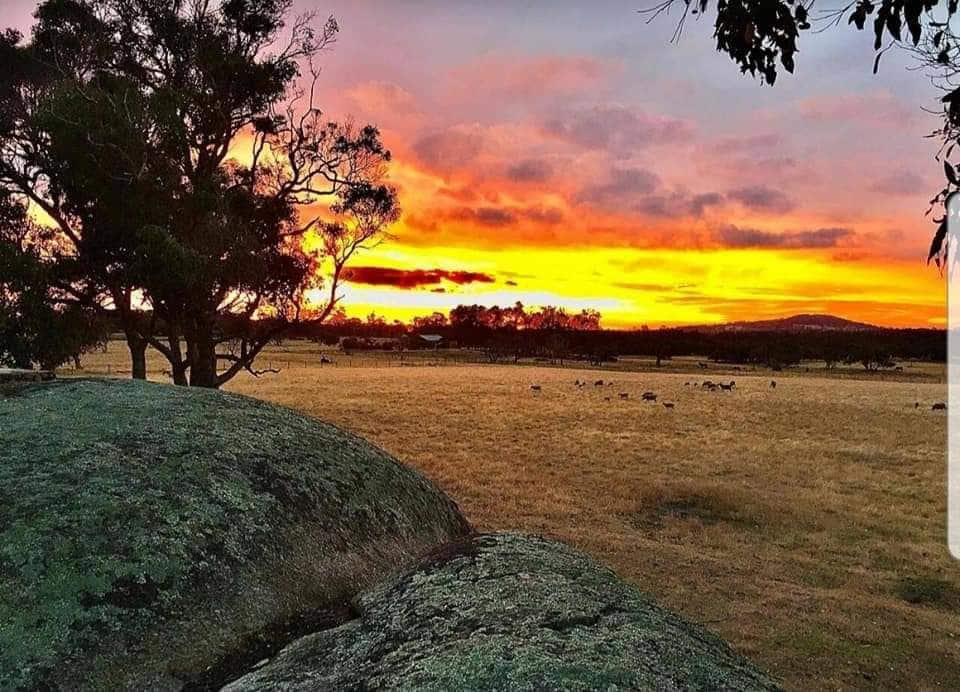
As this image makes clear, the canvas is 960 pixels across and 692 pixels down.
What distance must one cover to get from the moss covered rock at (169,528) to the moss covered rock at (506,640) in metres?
0.75

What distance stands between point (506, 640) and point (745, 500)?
54.5 feet

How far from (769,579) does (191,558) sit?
9692 millimetres

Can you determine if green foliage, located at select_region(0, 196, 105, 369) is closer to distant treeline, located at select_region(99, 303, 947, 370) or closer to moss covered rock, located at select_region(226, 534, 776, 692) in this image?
moss covered rock, located at select_region(226, 534, 776, 692)

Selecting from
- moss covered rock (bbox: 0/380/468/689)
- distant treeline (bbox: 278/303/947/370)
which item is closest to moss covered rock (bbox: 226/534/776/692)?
moss covered rock (bbox: 0/380/468/689)

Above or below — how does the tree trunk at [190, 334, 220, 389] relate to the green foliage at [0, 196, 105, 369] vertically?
below

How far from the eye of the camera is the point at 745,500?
1798 cm

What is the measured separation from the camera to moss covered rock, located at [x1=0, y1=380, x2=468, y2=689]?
3689 mm

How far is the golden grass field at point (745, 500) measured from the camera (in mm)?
8805

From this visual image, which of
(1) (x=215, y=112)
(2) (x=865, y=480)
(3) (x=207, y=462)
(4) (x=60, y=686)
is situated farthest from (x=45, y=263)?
(2) (x=865, y=480)

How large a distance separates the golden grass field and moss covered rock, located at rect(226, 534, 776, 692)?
15.5ft

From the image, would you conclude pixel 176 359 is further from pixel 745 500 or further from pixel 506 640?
pixel 506 640

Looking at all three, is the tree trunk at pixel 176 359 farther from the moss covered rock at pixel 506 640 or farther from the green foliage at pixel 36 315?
the moss covered rock at pixel 506 640

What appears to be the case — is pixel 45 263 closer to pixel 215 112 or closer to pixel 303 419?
pixel 215 112

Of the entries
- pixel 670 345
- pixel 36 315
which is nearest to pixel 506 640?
pixel 36 315
